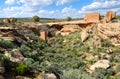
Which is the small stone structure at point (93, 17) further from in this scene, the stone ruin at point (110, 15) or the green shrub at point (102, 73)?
the green shrub at point (102, 73)

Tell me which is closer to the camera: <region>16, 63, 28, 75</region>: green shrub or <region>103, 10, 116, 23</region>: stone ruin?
<region>16, 63, 28, 75</region>: green shrub

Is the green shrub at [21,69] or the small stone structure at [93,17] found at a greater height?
the small stone structure at [93,17]

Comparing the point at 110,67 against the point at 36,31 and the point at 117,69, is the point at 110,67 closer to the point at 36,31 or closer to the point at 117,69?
the point at 117,69

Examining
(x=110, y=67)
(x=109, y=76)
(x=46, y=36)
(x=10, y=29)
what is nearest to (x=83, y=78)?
(x=109, y=76)

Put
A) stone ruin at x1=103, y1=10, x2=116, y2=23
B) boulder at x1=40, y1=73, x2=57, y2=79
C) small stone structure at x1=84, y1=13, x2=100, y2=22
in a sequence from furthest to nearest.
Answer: small stone structure at x1=84, y1=13, x2=100, y2=22 → stone ruin at x1=103, y1=10, x2=116, y2=23 → boulder at x1=40, y1=73, x2=57, y2=79

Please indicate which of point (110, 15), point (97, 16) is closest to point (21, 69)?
point (97, 16)

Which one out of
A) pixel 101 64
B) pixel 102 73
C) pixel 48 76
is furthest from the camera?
pixel 101 64

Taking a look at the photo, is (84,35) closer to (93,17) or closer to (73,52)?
(73,52)

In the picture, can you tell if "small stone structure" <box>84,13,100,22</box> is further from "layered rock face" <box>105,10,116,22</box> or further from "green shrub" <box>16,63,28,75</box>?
"green shrub" <box>16,63,28,75</box>

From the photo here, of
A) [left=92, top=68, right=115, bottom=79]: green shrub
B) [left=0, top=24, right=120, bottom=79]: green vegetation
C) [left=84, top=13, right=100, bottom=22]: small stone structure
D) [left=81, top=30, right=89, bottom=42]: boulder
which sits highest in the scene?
[left=84, top=13, right=100, bottom=22]: small stone structure

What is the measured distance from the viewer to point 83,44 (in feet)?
123

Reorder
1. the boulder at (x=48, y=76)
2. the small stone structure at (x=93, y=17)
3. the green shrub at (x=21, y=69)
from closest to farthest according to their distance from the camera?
the green shrub at (x=21, y=69), the boulder at (x=48, y=76), the small stone structure at (x=93, y=17)

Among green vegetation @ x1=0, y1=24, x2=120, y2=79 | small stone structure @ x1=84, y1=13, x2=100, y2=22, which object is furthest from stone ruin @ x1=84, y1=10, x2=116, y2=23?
green vegetation @ x1=0, y1=24, x2=120, y2=79

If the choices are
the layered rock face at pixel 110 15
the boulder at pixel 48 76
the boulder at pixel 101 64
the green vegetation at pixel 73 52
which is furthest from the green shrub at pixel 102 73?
the layered rock face at pixel 110 15
